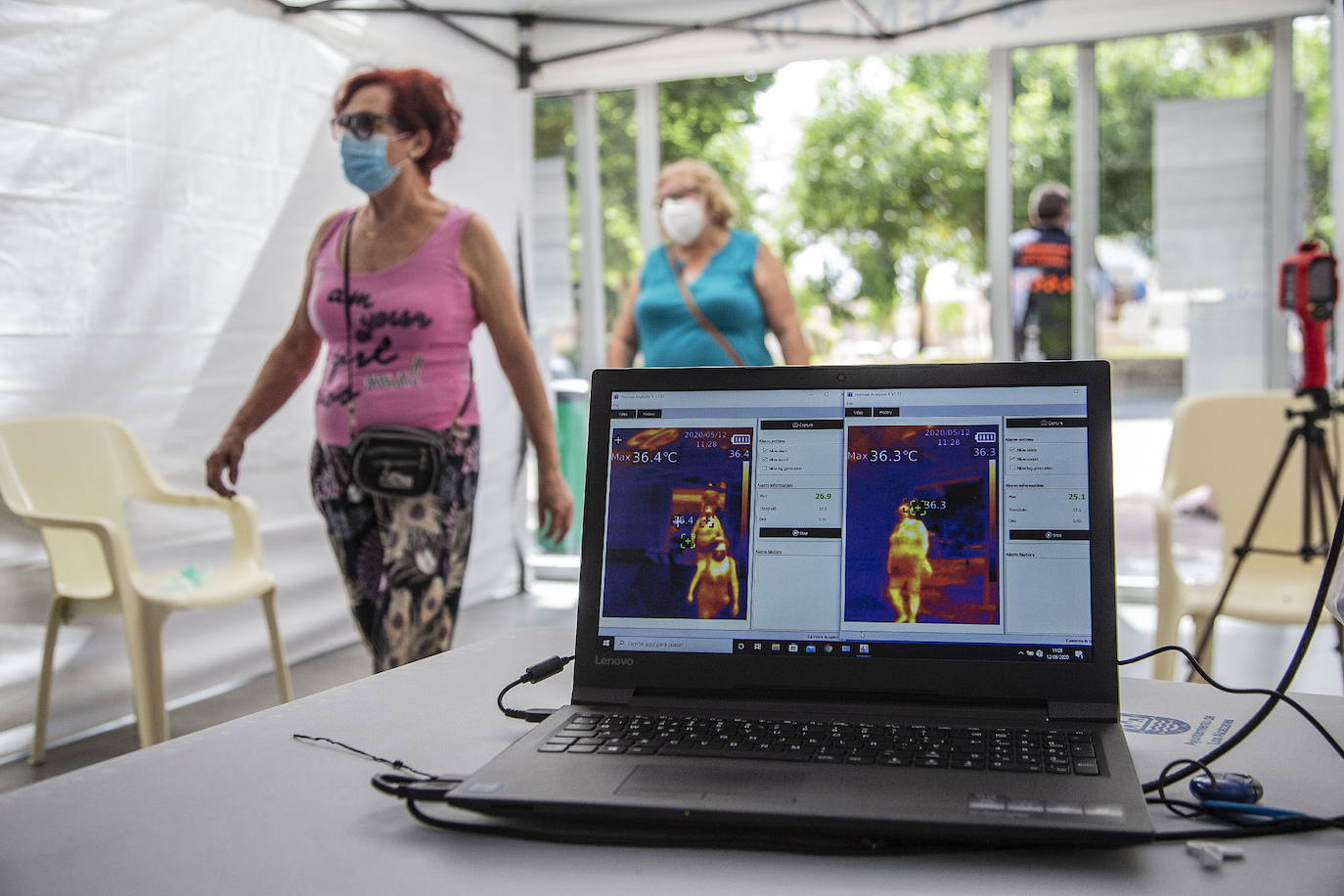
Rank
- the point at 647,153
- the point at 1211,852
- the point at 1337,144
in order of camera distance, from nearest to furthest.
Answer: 1. the point at 1211,852
2. the point at 1337,144
3. the point at 647,153

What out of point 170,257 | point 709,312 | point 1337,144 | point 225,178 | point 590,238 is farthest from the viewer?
point 590,238

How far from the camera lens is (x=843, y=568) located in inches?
39.2

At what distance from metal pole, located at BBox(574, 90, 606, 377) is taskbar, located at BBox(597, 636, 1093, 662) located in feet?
14.3

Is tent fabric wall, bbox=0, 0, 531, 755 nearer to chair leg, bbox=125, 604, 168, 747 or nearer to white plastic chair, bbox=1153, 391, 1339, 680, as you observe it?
chair leg, bbox=125, 604, 168, 747

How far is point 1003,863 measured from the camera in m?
0.70

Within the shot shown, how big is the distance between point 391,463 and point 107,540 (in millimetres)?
913

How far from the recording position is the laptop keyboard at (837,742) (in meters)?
0.83

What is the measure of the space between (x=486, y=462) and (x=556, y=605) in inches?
25.7

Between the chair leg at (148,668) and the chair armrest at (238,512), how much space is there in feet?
1.29

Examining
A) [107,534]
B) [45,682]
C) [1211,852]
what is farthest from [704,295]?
[1211,852]

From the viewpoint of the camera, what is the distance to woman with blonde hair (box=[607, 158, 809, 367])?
12.2 feet

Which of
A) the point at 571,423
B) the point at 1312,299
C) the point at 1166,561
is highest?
the point at 1312,299

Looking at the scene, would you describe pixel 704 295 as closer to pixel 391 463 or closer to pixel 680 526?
pixel 391 463

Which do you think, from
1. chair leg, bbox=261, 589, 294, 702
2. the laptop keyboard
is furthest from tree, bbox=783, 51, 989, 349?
the laptop keyboard
